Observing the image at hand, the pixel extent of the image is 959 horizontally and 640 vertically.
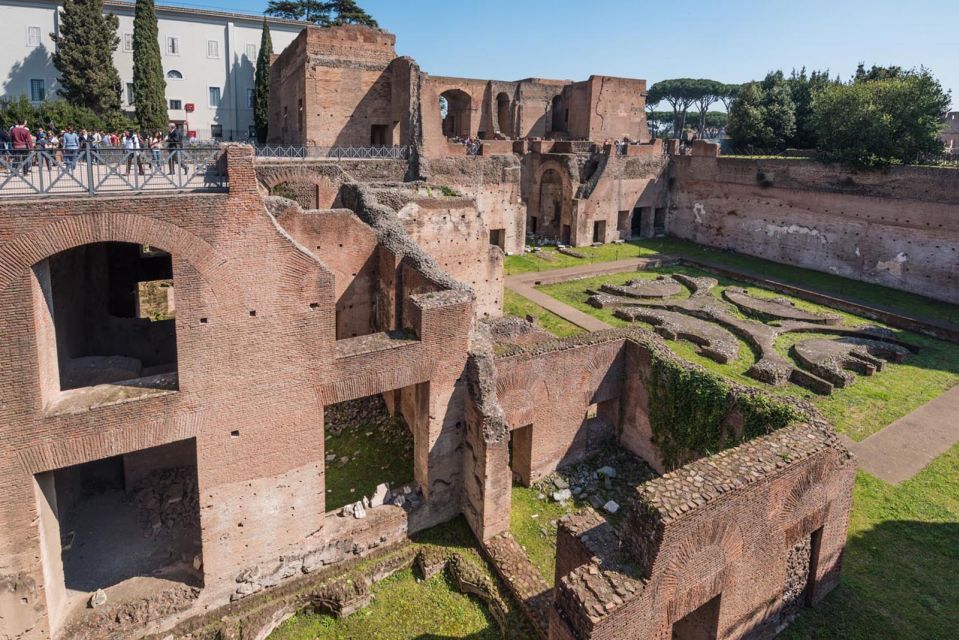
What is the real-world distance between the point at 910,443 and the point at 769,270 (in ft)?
53.2

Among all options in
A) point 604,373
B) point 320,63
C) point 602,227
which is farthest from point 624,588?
point 602,227

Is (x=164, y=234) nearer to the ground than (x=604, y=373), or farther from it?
farther from it

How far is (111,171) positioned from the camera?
8758 millimetres

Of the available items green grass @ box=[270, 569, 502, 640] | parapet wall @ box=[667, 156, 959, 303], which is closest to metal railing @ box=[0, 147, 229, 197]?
green grass @ box=[270, 569, 502, 640]

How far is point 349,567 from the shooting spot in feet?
33.2

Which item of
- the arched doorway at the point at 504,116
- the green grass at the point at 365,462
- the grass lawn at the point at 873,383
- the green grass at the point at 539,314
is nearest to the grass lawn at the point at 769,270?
the grass lawn at the point at 873,383

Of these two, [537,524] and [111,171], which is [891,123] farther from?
[111,171]

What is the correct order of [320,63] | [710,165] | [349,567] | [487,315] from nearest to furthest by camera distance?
[349,567], [487,315], [320,63], [710,165]

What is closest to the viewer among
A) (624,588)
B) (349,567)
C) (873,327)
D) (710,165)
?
(624,588)

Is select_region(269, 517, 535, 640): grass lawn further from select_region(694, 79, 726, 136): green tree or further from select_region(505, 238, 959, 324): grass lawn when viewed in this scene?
select_region(694, 79, 726, 136): green tree

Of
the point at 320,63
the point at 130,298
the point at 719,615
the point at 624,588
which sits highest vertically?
the point at 320,63

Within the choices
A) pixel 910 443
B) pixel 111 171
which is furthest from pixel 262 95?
pixel 910 443

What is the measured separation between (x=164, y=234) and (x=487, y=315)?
1262 cm

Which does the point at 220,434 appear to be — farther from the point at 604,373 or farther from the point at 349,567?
the point at 604,373
